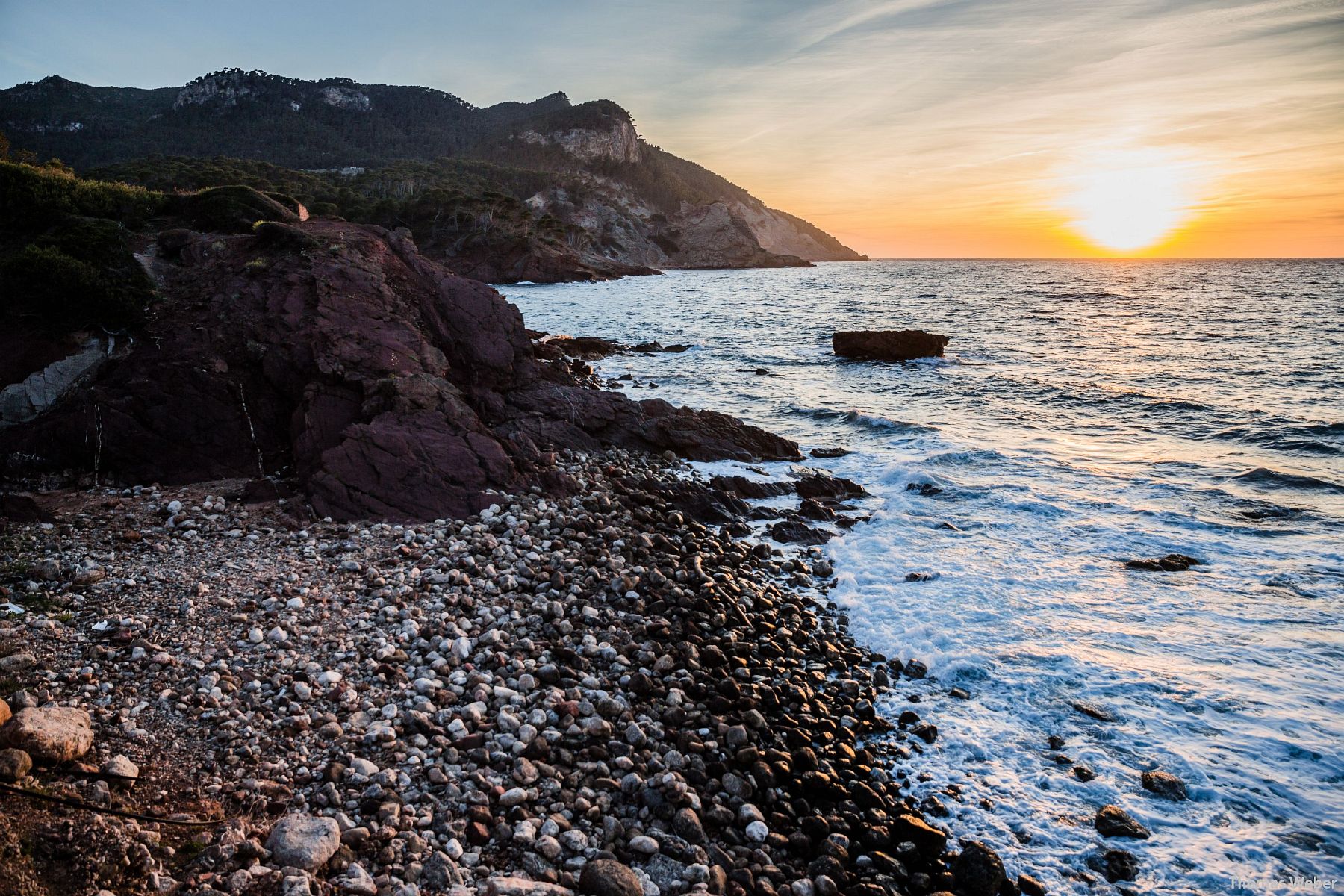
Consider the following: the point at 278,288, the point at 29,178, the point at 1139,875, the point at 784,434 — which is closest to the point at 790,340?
the point at 784,434

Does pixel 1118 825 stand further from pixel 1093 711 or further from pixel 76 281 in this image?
pixel 76 281

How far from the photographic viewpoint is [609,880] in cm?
496

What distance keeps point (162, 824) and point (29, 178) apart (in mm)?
15682

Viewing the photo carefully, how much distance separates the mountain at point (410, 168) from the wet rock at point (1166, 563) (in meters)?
78.9

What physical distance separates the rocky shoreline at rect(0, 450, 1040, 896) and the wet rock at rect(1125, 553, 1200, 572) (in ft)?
18.9

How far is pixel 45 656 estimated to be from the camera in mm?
6207

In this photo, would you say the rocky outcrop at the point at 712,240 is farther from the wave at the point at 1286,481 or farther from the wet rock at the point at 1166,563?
the wet rock at the point at 1166,563

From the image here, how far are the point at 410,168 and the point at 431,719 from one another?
6154 inches

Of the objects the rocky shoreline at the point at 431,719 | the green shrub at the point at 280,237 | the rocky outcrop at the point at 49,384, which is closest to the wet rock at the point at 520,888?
the rocky shoreline at the point at 431,719

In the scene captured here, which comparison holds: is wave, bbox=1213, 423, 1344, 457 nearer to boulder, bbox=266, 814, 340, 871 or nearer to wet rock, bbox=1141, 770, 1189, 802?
wet rock, bbox=1141, 770, 1189, 802

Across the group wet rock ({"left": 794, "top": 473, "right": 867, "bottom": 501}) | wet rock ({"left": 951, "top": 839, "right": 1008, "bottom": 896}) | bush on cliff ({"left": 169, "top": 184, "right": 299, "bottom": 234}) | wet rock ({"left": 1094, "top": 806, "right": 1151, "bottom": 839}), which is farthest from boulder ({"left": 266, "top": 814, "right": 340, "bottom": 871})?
bush on cliff ({"left": 169, "top": 184, "right": 299, "bottom": 234})

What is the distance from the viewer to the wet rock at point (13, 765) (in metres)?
4.39

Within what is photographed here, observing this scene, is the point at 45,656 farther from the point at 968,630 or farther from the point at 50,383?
the point at 968,630

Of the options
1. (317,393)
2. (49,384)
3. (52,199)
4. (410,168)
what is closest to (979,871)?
(317,393)
